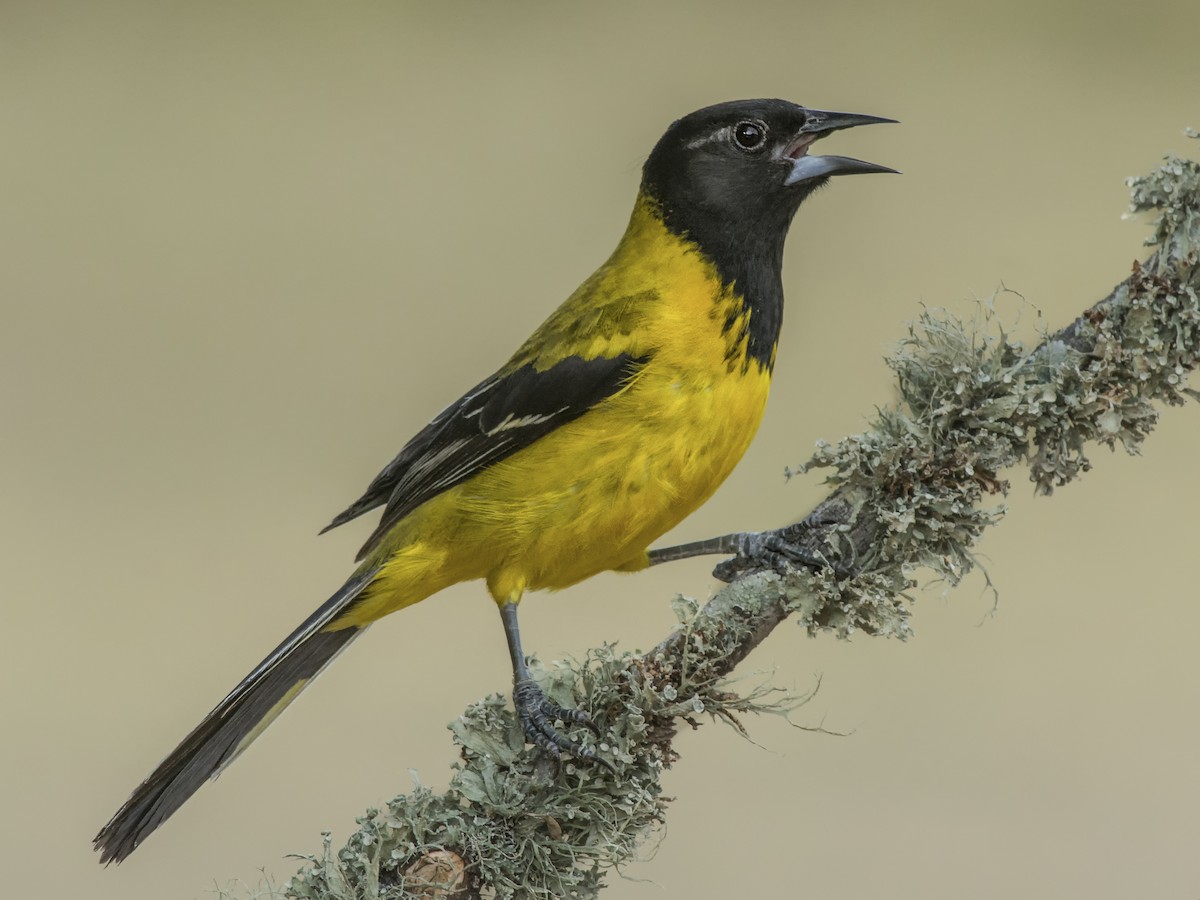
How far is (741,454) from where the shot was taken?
6.61 feet

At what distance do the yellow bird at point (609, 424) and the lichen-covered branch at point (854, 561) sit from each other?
31 centimetres

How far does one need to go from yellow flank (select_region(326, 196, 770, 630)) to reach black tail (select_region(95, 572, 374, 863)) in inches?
1.6

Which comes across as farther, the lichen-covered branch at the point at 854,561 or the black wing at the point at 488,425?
the black wing at the point at 488,425

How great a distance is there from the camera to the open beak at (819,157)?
2.02m

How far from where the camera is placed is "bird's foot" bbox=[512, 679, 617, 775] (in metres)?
1.51

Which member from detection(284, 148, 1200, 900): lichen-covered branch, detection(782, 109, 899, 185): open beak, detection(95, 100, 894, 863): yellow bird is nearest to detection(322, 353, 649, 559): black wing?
detection(95, 100, 894, 863): yellow bird

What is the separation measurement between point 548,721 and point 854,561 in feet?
1.47

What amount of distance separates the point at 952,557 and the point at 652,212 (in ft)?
3.36

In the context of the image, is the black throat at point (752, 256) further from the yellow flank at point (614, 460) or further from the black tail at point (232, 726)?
the black tail at point (232, 726)

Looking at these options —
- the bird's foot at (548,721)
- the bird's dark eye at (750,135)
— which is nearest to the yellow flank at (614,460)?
the bird's dark eye at (750,135)

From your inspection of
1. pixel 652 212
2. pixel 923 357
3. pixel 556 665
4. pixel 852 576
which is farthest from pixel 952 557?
pixel 652 212

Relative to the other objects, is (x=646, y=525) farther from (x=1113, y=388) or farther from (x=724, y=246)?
(x=1113, y=388)

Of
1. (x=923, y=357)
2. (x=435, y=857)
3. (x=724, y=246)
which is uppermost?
(x=724, y=246)

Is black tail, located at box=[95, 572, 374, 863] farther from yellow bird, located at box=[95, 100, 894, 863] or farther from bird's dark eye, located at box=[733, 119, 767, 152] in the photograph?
bird's dark eye, located at box=[733, 119, 767, 152]
